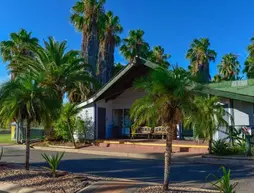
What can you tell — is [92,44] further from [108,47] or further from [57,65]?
[57,65]

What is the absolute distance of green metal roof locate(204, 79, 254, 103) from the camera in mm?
13766

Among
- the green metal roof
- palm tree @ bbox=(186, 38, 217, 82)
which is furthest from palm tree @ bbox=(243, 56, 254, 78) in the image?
the green metal roof

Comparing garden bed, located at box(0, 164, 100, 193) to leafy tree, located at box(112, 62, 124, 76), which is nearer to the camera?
garden bed, located at box(0, 164, 100, 193)

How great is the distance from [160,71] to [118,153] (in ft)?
29.8

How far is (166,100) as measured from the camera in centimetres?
590

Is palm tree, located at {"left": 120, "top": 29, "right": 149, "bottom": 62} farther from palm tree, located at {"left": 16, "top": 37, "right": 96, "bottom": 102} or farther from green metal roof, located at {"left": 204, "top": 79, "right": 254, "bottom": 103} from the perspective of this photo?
green metal roof, located at {"left": 204, "top": 79, "right": 254, "bottom": 103}

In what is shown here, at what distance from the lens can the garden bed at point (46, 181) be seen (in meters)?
6.75

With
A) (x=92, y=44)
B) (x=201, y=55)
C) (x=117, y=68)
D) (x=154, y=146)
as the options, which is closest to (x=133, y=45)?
(x=117, y=68)

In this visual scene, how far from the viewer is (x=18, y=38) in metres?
27.7

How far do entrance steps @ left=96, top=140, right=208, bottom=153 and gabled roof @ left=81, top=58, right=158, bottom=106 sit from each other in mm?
3254

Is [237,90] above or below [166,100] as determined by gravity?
above

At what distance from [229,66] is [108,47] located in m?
22.1

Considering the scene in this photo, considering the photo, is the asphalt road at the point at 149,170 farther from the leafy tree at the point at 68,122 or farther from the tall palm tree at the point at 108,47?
the tall palm tree at the point at 108,47

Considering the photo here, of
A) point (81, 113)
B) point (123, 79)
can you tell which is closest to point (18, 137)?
point (81, 113)
